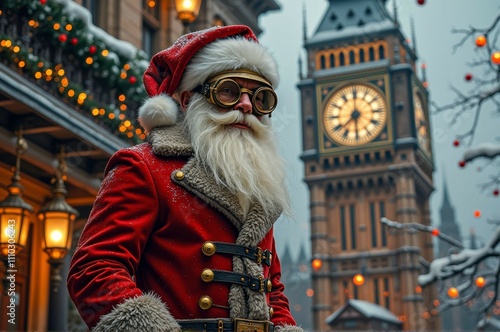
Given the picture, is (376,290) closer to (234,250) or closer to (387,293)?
(387,293)

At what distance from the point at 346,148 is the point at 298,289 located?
164 feet

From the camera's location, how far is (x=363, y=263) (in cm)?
6166

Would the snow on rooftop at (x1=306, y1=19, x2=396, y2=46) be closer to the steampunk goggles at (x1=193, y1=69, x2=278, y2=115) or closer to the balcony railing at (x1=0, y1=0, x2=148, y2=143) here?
the balcony railing at (x1=0, y1=0, x2=148, y2=143)

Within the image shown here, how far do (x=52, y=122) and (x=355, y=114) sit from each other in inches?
2051

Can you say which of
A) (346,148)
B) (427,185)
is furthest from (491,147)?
(427,185)

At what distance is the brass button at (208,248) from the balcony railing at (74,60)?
20.2 feet

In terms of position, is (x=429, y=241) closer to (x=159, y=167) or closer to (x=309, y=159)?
(x=309, y=159)

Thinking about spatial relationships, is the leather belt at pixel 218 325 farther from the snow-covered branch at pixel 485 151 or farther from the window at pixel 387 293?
the window at pixel 387 293

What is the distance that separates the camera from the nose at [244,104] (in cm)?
334

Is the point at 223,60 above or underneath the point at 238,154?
above

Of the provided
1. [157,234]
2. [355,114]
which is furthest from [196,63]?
[355,114]

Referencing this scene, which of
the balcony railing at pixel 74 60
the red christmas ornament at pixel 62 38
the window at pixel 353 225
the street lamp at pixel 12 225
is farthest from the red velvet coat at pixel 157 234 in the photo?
the window at pixel 353 225

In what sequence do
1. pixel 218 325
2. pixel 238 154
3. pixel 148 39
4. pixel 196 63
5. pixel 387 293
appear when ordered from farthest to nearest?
1. pixel 387 293
2. pixel 148 39
3. pixel 196 63
4. pixel 238 154
5. pixel 218 325

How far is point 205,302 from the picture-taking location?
300cm
